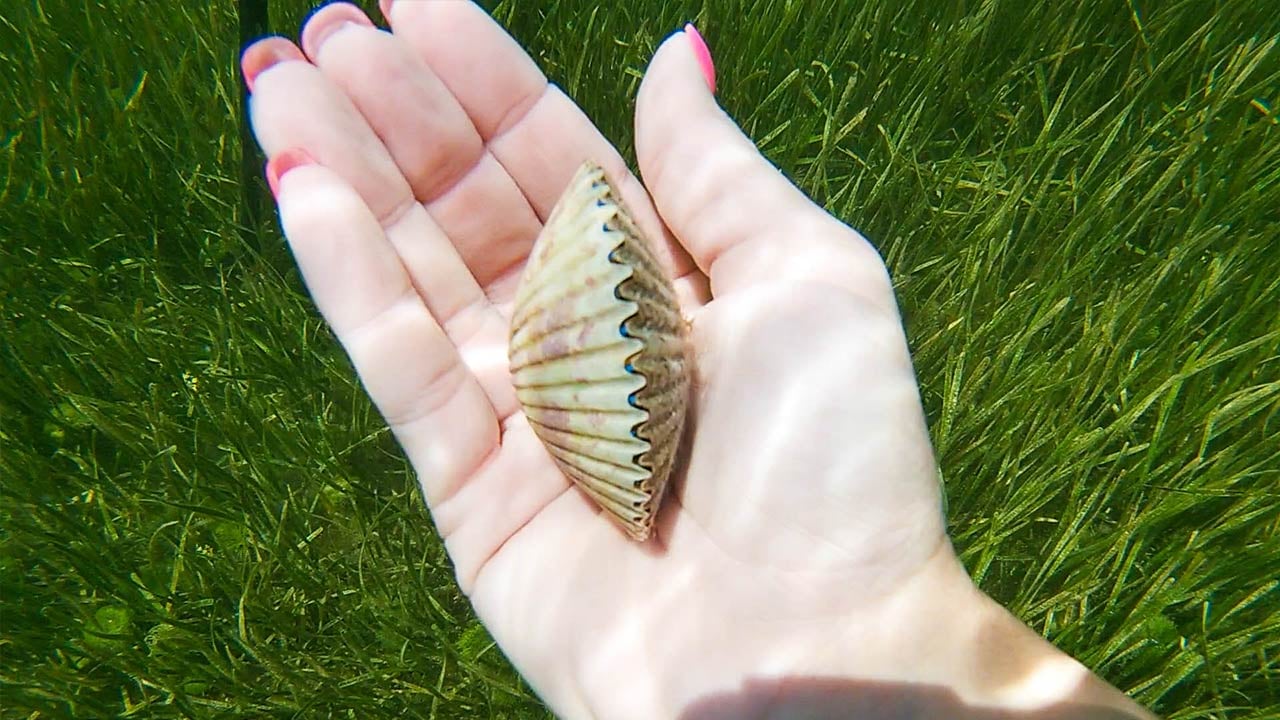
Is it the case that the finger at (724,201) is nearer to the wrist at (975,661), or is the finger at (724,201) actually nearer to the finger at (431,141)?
the finger at (431,141)

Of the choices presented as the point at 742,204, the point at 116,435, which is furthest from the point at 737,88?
the point at 116,435

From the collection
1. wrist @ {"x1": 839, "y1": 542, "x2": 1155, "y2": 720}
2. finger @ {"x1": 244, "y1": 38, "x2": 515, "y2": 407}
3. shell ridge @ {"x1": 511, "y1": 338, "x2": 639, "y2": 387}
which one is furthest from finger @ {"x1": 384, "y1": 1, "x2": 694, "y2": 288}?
wrist @ {"x1": 839, "y1": 542, "x2": 1155, "y2": 720}

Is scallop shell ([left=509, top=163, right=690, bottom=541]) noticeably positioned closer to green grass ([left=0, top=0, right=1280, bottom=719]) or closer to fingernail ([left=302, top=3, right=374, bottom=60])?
green grass ([left=0, top=0, right=1280, bottom=719])

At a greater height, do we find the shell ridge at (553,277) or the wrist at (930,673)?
the shell ridge at (553,277)

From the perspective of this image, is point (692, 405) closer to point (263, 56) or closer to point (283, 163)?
point (283, 163)

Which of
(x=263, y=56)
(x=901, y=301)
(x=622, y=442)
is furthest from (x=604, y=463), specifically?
(x=263, y=56)

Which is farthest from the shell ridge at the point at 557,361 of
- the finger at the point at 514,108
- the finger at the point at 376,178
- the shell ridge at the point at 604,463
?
the finger at the point at 514,108
